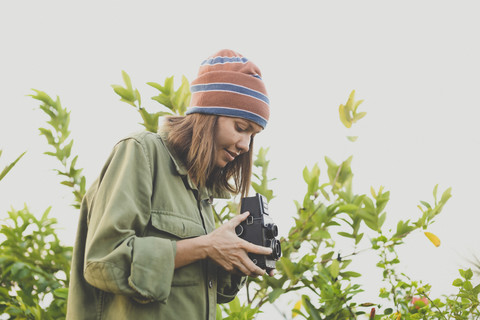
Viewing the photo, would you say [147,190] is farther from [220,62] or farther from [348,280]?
[348,280]

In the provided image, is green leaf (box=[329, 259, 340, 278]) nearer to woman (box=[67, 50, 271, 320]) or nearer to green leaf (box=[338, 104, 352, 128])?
woman (box=[67, 50, 271, 320])

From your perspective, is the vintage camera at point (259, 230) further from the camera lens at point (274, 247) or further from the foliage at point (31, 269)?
the foliage at point (31, 269)

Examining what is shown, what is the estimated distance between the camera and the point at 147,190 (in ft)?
3.77

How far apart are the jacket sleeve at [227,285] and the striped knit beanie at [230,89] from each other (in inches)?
18.4

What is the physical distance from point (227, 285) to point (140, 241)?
448 mm

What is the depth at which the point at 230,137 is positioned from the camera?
1.35 meters

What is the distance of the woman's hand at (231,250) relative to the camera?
1.15 meters

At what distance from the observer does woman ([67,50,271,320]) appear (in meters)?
1.05

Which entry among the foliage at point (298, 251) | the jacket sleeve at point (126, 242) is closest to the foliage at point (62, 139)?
the foliage at point (298, 251)

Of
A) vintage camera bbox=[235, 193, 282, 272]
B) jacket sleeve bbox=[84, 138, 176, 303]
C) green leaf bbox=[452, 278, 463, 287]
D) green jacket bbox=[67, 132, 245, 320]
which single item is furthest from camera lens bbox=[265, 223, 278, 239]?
green leaf bbox=[452, 278, 463, 287]

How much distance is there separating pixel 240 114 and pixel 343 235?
2.83 feet

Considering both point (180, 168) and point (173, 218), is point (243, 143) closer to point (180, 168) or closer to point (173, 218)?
point (180, 168)

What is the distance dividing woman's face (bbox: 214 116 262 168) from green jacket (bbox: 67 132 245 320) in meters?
0.12

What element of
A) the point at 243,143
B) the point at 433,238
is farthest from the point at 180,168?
the point at 433,238
